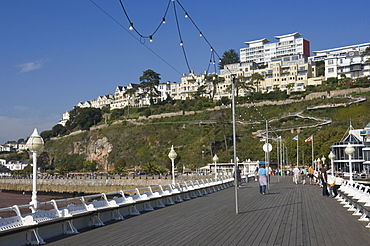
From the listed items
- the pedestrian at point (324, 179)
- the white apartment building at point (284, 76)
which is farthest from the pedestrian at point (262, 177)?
the white apartment building at point (284, 76)

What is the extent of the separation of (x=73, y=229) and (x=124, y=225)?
72.1 inches

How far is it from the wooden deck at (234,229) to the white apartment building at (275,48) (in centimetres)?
15337

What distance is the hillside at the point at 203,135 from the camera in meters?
87.1

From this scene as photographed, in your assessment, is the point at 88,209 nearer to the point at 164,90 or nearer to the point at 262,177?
the point at 262,177

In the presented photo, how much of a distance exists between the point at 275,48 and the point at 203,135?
273ft

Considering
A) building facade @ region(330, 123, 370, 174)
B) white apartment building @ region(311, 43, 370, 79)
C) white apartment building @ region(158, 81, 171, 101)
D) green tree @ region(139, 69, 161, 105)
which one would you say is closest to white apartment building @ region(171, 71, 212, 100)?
white apartment building @ region(158, 81, 171, 101)

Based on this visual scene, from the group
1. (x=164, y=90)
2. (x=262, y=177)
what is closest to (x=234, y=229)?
(x=262, y=177)

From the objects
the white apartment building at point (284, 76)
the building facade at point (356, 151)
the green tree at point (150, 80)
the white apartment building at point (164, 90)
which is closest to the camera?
the building facade at point (356, 151)

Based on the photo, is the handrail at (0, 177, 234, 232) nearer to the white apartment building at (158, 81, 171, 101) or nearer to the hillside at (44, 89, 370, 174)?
the hillside at (44, 89, 370, 174)

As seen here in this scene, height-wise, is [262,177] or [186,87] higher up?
[186,87]

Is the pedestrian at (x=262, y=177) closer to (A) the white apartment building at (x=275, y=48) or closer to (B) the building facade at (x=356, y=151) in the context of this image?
(B) the building facade at (x=356, y=151)

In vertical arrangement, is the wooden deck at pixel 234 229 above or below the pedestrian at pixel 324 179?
below

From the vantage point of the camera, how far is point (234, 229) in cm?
1142

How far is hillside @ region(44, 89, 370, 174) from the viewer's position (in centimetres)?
8712
